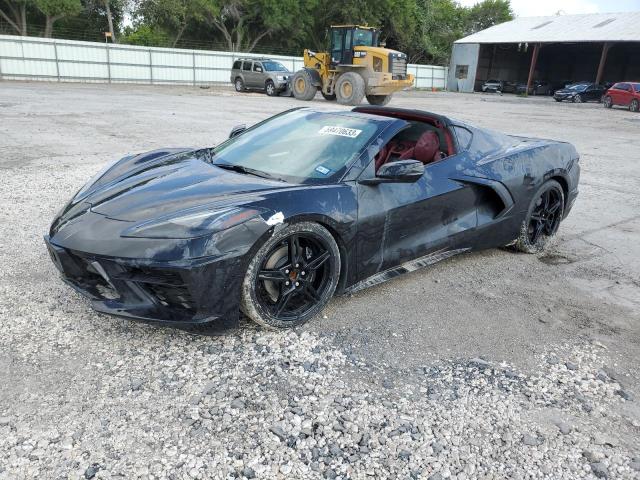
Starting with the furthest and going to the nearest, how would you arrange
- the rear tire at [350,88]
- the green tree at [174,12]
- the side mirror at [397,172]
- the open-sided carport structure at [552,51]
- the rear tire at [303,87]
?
the open-sided carport structure at [552,51]
the green tree at [174,12]
the rear tire at [303,87]
the rear tire at [350,88]
the side mirror at [397,172]

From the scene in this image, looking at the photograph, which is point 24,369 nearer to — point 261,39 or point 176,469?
point 176,469

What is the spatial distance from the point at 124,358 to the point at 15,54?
93.7ft

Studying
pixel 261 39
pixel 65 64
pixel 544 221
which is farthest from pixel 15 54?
pixel 544 221

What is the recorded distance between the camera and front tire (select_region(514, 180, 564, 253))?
4.62 meters

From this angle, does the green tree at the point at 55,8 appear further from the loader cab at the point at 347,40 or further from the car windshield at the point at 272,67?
the loader cab at the point at 347,40

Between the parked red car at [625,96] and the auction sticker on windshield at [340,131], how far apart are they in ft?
93.4

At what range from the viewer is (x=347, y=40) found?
70.2 feet

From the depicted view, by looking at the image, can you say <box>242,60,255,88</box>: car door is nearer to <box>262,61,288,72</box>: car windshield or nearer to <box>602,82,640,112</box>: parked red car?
<box>262,61,288,72</box>: car windshield

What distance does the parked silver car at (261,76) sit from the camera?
25359mm

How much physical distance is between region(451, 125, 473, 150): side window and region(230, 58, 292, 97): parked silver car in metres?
22.1

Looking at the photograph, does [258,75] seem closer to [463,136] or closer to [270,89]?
[270,89]

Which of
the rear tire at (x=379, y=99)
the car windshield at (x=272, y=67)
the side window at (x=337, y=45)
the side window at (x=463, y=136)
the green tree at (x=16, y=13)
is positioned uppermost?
the green tree at (x=16, y=13)

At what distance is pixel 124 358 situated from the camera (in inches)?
109

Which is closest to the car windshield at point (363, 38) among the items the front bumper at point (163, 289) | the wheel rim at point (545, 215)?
the wheel rim at point (545, 215)
